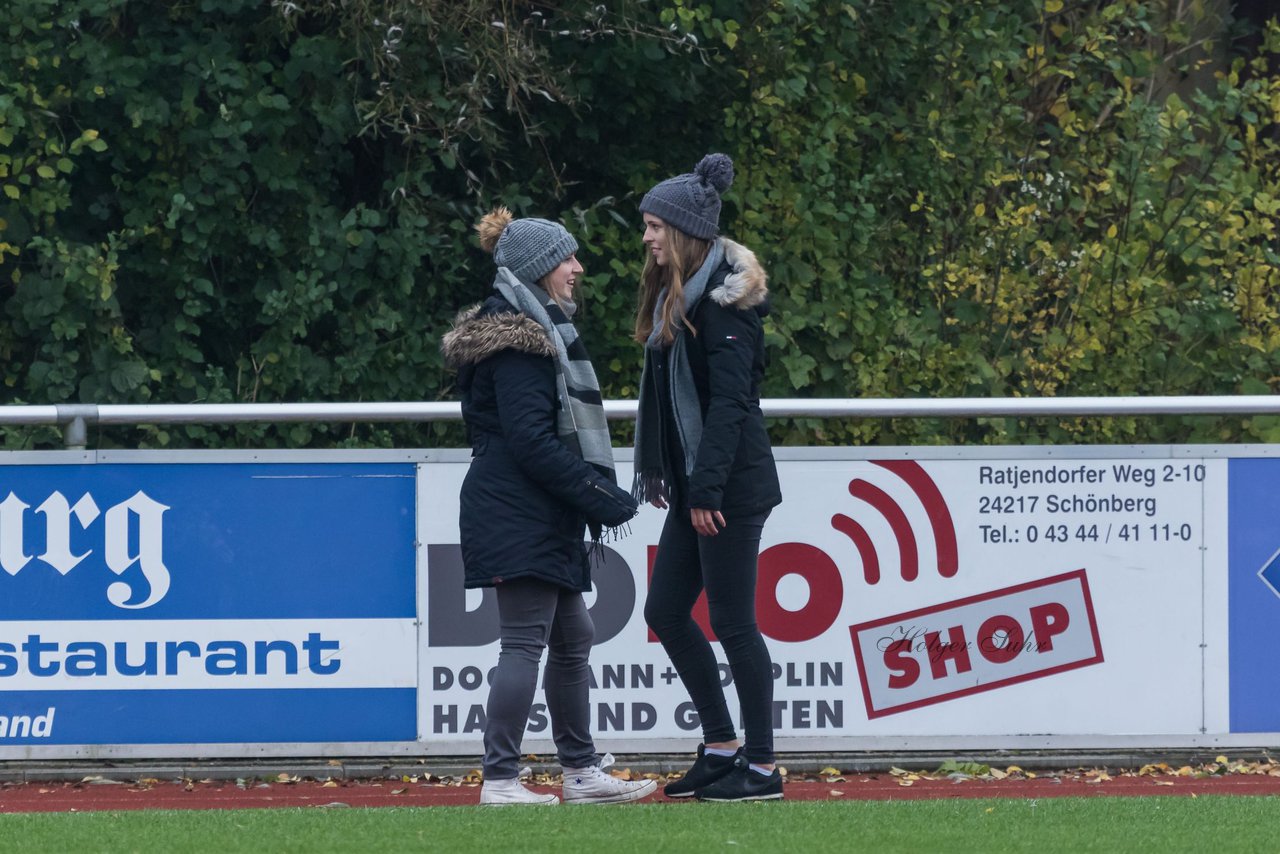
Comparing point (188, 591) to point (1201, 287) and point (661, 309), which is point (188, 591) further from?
point (1201, 287)

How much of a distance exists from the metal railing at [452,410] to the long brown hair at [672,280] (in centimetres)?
78

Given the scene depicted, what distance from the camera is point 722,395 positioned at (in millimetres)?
5270

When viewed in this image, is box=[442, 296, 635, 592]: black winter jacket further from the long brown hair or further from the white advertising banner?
the white advertising banner

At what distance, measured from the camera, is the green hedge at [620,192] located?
8797mm

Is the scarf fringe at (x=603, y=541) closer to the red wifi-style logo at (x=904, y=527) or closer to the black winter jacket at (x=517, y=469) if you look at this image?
the black winter jacket at (x=517, y=469)

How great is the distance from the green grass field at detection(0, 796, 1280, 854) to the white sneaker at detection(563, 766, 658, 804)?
0.18m

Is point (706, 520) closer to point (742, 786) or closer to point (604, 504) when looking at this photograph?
point (604, 504)

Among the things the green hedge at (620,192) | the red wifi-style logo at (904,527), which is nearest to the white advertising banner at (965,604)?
the red wifi-style logo at (904,527)

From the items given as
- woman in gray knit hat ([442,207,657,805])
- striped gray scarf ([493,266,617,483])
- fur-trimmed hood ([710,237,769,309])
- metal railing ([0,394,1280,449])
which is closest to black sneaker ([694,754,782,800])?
woman in gray knit hat ([442,207,657,805])

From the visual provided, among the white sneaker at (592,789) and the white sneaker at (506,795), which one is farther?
the white sneaker at (592,789)

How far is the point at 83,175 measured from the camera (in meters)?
9.30

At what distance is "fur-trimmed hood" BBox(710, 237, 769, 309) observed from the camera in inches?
209

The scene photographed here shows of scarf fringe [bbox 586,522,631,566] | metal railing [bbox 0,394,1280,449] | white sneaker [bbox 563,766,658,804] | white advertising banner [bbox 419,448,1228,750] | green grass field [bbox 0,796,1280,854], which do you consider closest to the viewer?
green grass field [bbox 0,796,1280,854]

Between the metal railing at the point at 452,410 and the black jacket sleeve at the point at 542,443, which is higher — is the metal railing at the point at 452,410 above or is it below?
above
